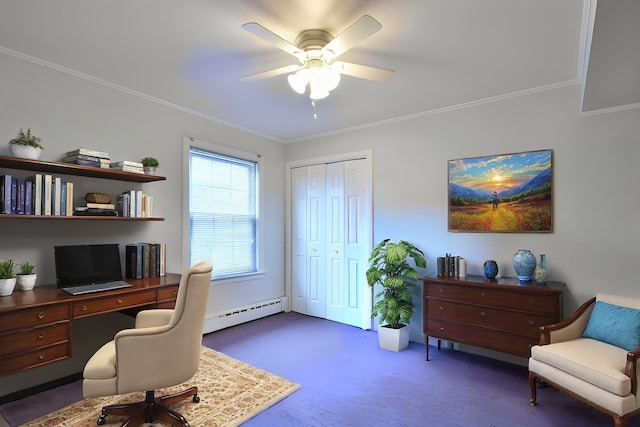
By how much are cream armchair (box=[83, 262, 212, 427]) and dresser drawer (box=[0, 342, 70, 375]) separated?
1.23 ft

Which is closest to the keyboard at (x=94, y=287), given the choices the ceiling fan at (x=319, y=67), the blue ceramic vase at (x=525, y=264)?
the ceiling fan at (x=319, y=67)

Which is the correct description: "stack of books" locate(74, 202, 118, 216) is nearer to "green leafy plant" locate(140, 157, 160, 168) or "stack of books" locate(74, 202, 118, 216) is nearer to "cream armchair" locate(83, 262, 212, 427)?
"green leafy plant" locate(140, 157, 160, 168)

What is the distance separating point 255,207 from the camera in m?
4.73

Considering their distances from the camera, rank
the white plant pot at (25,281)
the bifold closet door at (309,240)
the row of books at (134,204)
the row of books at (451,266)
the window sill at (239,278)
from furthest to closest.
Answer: the bifold closet door at (309,240), the window sill at (239,278), the row of books at (451,266), the row of books at (134,204), the white plant pot at (25,281)

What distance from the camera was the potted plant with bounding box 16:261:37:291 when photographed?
250cm

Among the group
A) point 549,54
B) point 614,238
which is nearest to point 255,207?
point 549,54

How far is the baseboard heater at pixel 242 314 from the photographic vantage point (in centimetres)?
402

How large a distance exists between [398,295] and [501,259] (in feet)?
3.58

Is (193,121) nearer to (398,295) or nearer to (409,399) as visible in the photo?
(398,295)

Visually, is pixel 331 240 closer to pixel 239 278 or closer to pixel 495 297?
pixel 239 278

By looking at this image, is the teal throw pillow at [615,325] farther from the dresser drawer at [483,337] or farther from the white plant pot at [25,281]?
the white plant pot at [25,281]

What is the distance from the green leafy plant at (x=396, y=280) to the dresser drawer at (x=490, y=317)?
0.32m

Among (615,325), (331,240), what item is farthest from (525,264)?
(331,240)

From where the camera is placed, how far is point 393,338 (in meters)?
3.54
